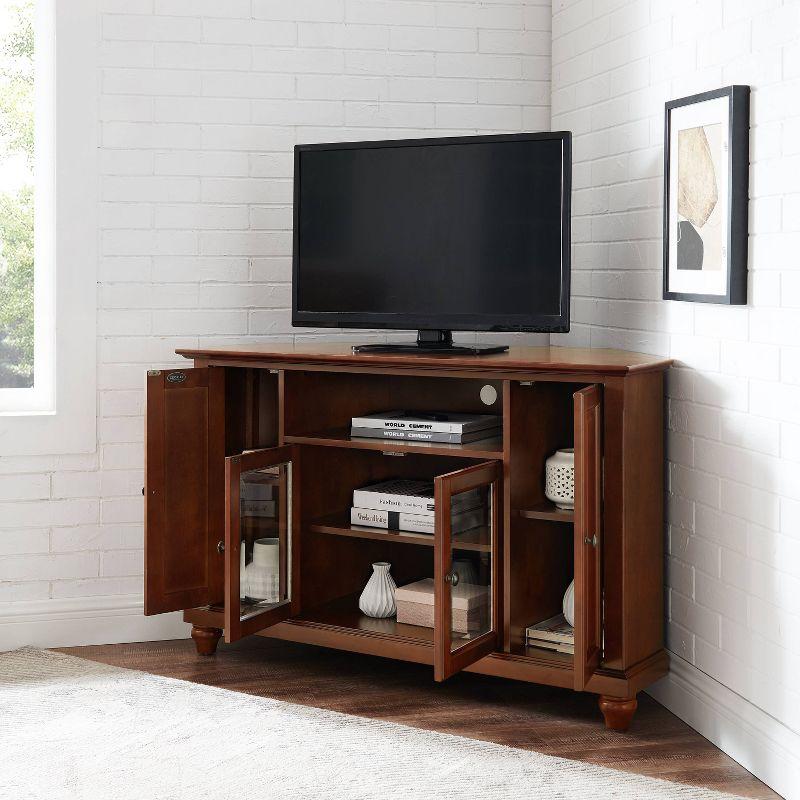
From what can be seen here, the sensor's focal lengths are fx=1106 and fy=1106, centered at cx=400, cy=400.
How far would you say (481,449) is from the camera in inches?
109

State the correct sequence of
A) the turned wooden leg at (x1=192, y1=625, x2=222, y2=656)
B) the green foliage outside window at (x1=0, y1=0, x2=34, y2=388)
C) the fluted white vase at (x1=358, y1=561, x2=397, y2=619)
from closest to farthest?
the fluted white vase at (x1=358, y1=561, x2=397, y2=619), the turned wooden leg at (x1=192, y1=625, x2=222, y2=656), the green foliage outside window at (x1=0, y1=0, x2=34, y2=388)

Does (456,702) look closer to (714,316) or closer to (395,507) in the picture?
(395,507)

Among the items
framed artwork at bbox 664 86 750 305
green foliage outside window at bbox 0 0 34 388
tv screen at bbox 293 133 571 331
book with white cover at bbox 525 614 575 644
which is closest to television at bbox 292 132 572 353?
tv screen at bbox 293 133 571 331

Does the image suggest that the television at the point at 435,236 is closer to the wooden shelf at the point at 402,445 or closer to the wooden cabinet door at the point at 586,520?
the wooden shelf at the point at 402,445

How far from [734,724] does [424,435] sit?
1.01 m

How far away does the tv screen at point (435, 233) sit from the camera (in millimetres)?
2812

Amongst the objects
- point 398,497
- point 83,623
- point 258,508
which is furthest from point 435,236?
point 83,623

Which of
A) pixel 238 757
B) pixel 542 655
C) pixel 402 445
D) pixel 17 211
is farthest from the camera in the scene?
pixel 17 211

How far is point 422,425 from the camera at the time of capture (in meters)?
2.86

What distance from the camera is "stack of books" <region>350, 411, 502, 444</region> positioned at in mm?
2834

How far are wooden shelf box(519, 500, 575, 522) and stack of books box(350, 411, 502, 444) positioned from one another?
24cm

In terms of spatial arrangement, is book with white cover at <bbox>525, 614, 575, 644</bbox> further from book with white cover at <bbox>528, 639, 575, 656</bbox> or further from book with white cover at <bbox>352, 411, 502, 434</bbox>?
book with white cover at <bbox>352, 411, 502, 434</bbox>

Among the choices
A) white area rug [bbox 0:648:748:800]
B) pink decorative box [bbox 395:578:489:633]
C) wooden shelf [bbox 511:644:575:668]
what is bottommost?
white area rug [bbox 0:648:748:800]

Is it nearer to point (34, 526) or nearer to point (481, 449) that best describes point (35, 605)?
point (34, 526)
